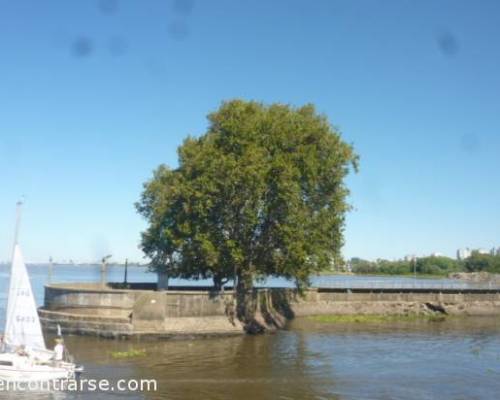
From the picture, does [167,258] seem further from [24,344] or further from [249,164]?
[24,344]

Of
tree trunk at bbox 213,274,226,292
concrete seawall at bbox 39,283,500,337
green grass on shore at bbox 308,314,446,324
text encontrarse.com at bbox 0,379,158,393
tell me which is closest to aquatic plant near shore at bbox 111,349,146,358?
concrete seawall at bbox 39,283,500,337

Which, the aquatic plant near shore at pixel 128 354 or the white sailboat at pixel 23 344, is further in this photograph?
the aquatic plant near shore at pixel 128 354

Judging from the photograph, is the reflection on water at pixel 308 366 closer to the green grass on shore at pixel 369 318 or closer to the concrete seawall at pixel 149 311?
the concrete seawall at pixel 149 311

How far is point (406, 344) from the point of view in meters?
44.4

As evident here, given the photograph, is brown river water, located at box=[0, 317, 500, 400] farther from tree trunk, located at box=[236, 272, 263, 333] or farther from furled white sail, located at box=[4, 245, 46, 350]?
furled white sail, located at box=[4, 245, 46, 350]

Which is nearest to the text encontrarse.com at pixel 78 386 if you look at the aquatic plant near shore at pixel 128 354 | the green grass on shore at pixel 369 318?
the aquatic plant near shore at pixel 128 354

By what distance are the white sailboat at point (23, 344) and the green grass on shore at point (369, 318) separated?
108ft

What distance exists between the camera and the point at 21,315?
30547 mm

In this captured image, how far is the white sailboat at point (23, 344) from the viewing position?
28.6 m

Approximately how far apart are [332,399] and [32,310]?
15.3 meters

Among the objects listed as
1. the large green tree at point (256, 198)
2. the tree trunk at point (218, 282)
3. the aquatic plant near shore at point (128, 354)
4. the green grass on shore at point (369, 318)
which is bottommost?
the aquatic plant near shore at point (128, 354)

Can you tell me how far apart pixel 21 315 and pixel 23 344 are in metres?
1.44

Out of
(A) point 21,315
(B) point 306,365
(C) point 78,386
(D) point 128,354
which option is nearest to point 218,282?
(D) point 128,354

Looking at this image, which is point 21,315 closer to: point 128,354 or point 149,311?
point 128,354
